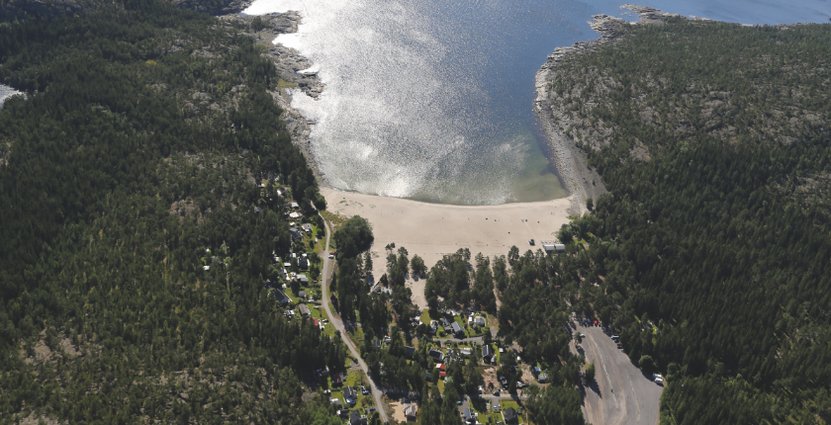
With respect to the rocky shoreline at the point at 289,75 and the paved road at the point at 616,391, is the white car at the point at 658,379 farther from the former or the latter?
the rocky shoreline at the point at 289,75

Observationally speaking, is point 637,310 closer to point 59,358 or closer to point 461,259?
point 461,259

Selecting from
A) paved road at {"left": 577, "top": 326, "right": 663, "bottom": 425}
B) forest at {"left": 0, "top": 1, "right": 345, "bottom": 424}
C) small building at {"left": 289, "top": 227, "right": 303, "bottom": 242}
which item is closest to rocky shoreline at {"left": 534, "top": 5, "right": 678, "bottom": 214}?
paved road at {"left": 577, "top": 326, "right": 663, "bottom": 425}

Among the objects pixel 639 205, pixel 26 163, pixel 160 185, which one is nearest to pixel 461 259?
pixel 639 205

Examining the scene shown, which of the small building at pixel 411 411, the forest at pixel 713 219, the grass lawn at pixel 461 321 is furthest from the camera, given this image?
the grass lawn at pixel 461 321

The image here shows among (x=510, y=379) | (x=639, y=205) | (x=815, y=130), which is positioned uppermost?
(x=815, y=130)

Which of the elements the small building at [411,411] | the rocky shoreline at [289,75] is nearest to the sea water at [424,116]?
the rocky shoreline at [289,75]

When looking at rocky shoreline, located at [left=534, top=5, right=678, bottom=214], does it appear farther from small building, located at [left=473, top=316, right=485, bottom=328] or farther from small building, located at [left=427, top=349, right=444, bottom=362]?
small building, located at [left=427, top=349, right=444, bottom=362]
